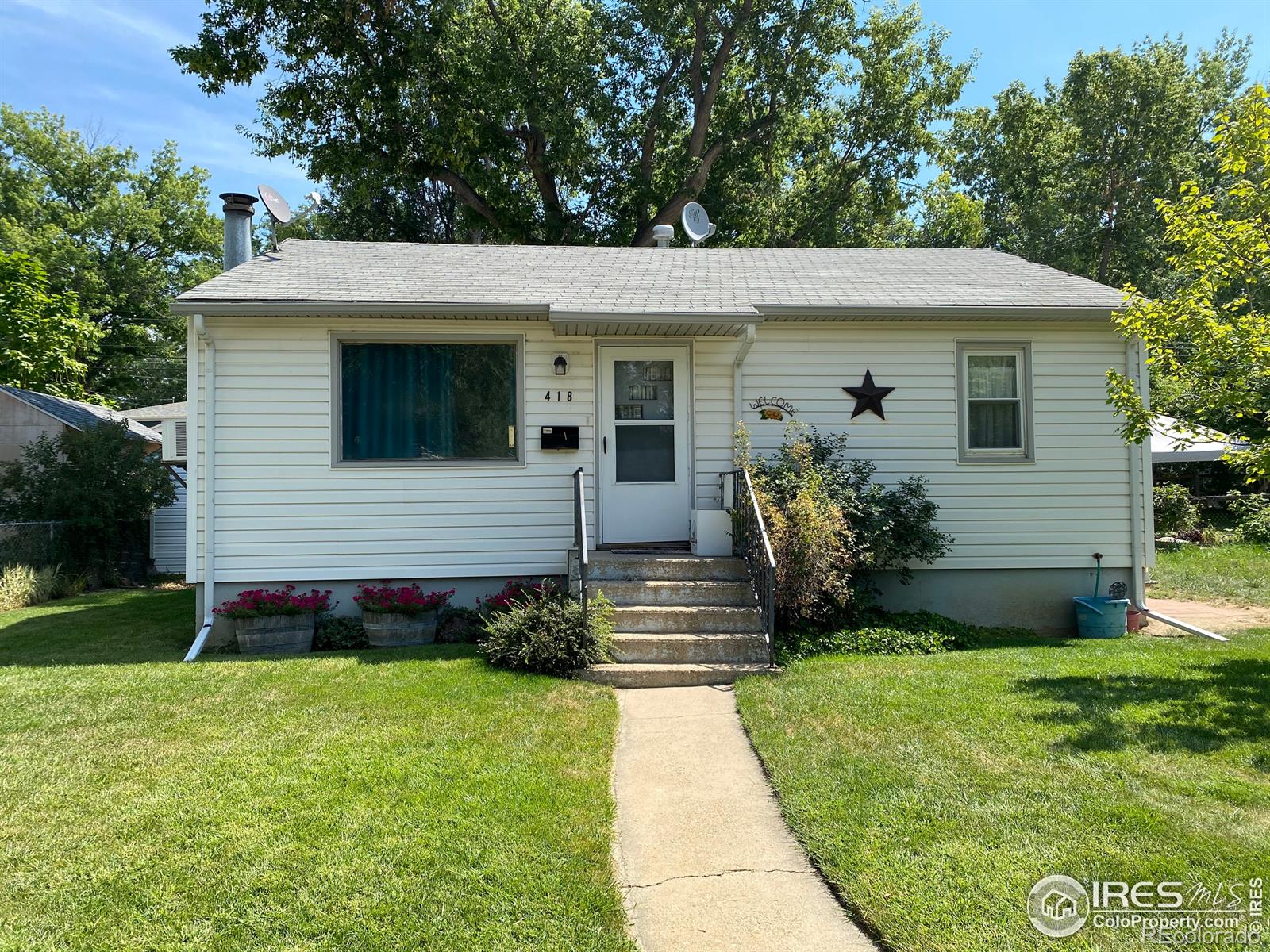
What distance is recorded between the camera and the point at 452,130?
52.6 ft

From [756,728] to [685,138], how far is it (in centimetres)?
1805

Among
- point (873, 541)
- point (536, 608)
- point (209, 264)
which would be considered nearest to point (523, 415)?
point (536, 608)

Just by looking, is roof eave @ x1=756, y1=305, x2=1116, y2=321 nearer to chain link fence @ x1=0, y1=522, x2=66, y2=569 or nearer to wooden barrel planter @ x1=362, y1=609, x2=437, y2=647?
wooden barrel planter @ x1=362, y1=609, x2=437, y2=647

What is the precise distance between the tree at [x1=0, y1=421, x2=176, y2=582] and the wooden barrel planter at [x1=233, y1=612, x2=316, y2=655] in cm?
723

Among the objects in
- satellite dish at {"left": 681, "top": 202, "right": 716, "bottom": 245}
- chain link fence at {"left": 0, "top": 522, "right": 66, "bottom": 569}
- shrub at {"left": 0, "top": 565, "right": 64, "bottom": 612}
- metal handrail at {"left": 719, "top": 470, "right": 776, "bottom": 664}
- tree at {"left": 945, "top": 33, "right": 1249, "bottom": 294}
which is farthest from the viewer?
tree at {"left": 945, "top": 33, "right": 1249, "bottom": 294}

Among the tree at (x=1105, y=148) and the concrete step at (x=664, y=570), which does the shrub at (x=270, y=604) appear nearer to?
the concrete step at (x=664, y=570)

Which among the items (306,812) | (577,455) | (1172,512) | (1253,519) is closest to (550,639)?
(577,455)

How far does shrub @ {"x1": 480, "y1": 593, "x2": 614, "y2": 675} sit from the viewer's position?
20.4ft

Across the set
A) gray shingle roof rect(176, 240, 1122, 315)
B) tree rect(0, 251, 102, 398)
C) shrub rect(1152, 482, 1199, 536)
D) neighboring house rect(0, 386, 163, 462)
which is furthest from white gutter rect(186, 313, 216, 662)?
shrub rect(1152, 482, 1199, 536)

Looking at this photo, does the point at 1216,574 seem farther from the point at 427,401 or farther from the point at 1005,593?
the point at 427,401

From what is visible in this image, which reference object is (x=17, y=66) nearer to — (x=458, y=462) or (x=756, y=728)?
(x=458, y=462)

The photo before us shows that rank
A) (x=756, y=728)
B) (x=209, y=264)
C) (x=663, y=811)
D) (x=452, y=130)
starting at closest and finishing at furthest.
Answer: (x=663, y=811) < (x=756, y=728) < (x=452, y=130) < (x=209, y=264)

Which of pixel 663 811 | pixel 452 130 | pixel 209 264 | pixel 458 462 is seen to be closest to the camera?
pixel 663 811

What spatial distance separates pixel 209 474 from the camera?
7.71 m
